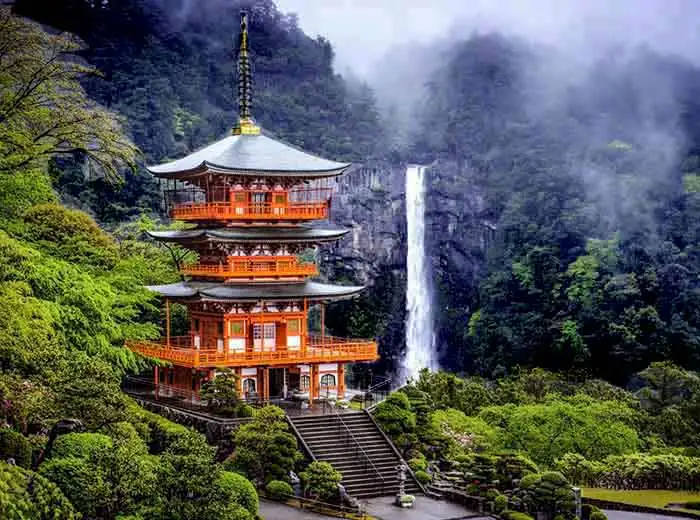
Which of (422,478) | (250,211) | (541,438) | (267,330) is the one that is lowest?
(422,478)

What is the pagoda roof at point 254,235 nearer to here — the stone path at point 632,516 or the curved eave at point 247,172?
the curved eave at point 247,172

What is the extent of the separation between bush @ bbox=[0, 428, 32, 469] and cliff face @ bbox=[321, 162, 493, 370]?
4227cm

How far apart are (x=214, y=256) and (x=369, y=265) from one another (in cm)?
3167

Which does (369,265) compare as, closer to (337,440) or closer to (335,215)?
(335,215)

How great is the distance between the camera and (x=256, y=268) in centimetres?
3500

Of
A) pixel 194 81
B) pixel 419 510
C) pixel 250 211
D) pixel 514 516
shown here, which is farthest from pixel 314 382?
pixel 194 81

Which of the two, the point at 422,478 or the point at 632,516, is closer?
the point at 632,516

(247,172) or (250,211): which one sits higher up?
(247,172)

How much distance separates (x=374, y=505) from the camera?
28422 mm

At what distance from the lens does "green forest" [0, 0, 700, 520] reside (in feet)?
78.1

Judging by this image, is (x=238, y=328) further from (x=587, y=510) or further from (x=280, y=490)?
(x=587, y=510)

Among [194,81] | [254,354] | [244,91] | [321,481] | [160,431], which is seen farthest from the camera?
[194,81]

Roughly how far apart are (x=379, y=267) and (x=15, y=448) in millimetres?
45829

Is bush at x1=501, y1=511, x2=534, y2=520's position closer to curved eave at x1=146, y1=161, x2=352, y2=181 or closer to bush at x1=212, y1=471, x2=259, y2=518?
bush at x1=212, y1=471, x2=259, y2=518
